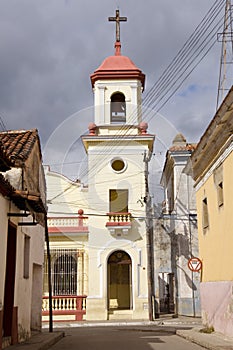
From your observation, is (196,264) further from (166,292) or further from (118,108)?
(166,292)

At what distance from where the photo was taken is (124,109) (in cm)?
2439

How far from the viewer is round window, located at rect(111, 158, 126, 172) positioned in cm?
2388

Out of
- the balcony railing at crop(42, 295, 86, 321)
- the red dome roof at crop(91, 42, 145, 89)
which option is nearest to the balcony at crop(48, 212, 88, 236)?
the balcony railing at crop(42, 295, 86, 321)

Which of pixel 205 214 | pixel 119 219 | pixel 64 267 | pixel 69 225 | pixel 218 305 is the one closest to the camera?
pixel 218 305

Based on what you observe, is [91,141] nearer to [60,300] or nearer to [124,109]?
[124,109]

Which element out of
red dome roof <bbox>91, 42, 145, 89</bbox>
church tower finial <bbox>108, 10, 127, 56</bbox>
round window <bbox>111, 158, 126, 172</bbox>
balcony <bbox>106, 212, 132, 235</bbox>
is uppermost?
church tower finial <bbox>108, 10, 127, 56</bbox>

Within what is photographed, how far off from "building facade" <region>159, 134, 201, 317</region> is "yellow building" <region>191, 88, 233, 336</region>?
6.96 metres

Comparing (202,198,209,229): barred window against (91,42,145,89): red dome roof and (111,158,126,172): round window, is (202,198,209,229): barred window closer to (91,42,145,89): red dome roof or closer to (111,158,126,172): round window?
(111,158,126,172): round window

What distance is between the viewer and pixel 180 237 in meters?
23.0

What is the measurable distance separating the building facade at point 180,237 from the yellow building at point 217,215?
22.8ft

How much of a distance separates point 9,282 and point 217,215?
18.7ft

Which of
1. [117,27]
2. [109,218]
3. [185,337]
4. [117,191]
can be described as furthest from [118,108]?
[185,337]

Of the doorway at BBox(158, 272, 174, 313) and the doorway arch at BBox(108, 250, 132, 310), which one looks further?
the doorway at BBox(158, 272, 174, 313)

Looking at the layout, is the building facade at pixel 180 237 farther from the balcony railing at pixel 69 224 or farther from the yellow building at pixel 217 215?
the yellow building at pixel 217 215
